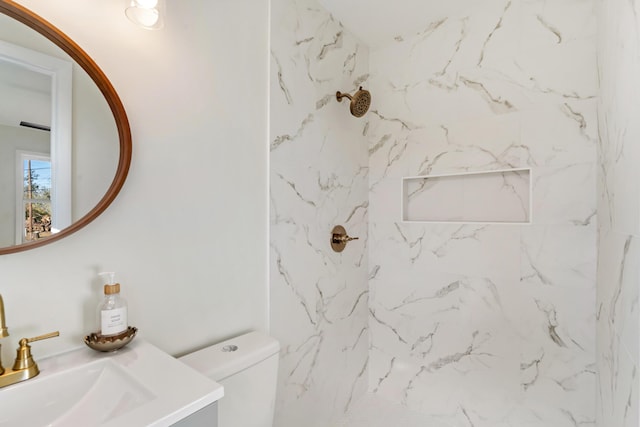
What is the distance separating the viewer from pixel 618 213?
1.03 metres

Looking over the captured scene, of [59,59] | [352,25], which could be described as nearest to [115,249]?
[59,59]

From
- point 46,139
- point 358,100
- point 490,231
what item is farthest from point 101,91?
point 490,231

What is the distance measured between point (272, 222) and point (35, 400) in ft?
2.93

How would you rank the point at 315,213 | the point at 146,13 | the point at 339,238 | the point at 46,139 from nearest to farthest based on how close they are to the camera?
1. the point at 46,139
2. the point at 146,13
3. the point at 315,213
4. the point at 339,238

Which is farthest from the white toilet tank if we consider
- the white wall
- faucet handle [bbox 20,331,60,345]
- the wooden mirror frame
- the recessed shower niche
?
the recessed shower niche

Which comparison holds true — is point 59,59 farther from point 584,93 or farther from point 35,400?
point 584,93

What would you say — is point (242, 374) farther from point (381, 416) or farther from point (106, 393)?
point (381, 416)

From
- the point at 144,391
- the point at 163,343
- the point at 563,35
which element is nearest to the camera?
the point at 144,391

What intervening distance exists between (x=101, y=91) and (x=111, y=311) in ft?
1.98

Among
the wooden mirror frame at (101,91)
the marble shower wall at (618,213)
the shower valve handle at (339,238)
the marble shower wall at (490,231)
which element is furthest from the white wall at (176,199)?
the marble shower wall at (618,213)

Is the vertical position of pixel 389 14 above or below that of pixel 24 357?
above

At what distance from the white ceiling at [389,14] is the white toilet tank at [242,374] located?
1.70 meters

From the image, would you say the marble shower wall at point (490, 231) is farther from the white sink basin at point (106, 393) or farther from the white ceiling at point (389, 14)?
the white sink basin at point (106, 393)

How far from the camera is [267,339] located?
3.84 feet
